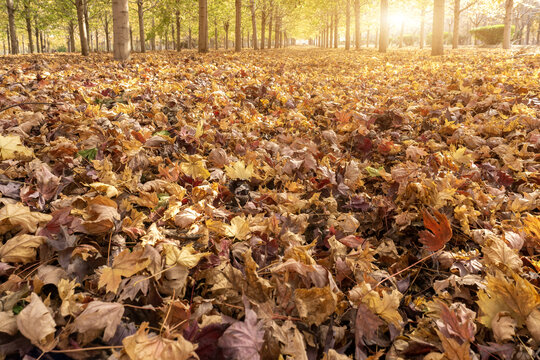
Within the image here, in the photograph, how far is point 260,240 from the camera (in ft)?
5.32

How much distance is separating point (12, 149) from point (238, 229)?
5.44 ft

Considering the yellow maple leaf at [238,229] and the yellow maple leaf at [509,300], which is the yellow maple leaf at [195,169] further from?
the yellow maple leaf at [509,300]

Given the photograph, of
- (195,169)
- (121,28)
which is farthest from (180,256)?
(121,28)

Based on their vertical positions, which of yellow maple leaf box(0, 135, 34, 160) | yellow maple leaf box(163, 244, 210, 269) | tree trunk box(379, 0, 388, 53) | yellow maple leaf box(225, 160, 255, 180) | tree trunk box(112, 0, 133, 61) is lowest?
yellow maple leaf box(163, 244, 210, 269)

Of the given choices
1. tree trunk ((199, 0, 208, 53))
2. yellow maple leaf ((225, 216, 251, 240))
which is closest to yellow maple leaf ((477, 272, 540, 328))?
yellow maple leaf ((225, 216, 251, 240))

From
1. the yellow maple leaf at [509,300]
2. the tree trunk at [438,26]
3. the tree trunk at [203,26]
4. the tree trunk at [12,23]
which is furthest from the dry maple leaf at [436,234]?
the tree trunk at [12,23]

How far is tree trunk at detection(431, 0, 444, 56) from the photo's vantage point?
12.2 meters

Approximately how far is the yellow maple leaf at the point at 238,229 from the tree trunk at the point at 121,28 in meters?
8.35

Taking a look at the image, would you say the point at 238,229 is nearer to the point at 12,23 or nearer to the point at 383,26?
the point at 383,26

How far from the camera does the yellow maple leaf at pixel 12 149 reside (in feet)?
6.83

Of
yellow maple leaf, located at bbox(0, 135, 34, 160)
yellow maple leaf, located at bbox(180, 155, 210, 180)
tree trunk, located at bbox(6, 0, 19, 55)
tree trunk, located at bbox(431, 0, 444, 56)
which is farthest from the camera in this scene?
tree trunk, located at bbox(6, 0, 19, 55)

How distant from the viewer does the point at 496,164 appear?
269cm

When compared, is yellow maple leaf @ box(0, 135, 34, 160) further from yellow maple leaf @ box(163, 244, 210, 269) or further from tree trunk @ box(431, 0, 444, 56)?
tree trunk @ box(431, 0, 444, 56)

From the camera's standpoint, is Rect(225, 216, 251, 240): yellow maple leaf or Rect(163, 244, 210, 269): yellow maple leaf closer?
Rect(163, 244, 210, 269): yellow maple leaf
